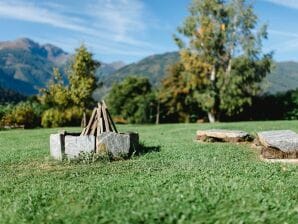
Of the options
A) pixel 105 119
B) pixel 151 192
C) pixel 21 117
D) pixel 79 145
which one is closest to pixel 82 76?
pixel 21 117

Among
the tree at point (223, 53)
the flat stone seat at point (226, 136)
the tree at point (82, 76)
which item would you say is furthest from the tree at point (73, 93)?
the flat stone seat at point (226, 136)

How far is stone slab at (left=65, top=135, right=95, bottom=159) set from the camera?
18328mm

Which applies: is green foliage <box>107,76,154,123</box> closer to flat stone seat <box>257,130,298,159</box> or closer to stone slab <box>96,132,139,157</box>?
stone slab <box>96,132,139,157</box>

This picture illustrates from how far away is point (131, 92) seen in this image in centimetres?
9150

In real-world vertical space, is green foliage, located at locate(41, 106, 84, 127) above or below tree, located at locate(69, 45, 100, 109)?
below

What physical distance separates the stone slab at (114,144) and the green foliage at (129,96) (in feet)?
209

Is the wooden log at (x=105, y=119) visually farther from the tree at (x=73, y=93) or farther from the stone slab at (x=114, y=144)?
the tree at (x=73, y=93)

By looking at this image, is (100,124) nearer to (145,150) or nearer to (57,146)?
(57,146)

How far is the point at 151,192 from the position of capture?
9.98 m

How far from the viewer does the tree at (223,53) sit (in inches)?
2408

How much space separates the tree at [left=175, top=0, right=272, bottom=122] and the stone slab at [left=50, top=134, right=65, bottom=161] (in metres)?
→ 44.1

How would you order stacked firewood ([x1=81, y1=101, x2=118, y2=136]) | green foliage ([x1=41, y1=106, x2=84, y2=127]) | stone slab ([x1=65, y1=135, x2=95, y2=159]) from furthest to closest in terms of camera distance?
green foliage ([x1=41, y1=106, x2=84, y2=127]), stacked firewood ([x1=81, y1=101, x2=118, y2=136]), stone slab ([x1=65, y1=135, x2=95, y2=159])

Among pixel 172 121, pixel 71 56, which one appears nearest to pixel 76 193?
pixel 71 56

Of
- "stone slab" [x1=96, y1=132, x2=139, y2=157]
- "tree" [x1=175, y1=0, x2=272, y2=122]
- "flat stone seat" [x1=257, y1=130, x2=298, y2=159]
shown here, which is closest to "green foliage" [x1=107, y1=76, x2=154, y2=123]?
"tree" [x1=175, y1=0, x2=272, y2=122]
